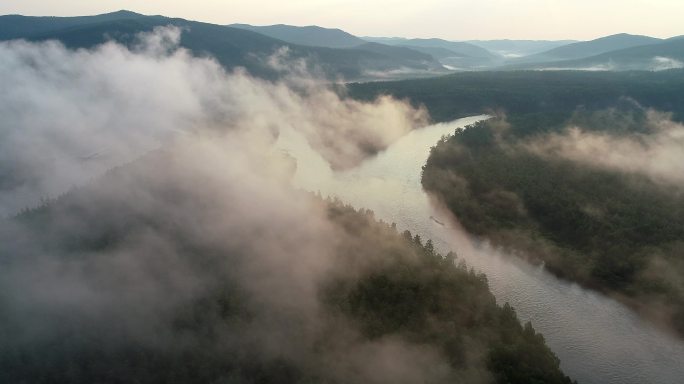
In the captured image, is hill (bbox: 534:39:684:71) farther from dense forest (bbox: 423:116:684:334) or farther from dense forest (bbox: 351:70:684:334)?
dense forest (bbox: 423:116:684:334)

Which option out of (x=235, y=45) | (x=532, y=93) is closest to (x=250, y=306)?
(x=532, y=93)

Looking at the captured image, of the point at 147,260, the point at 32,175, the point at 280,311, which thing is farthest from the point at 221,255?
the point at 32,175

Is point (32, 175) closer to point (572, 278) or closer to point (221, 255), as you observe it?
point (221, 255)

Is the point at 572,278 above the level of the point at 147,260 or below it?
above

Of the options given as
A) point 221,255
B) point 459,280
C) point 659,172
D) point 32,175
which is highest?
point 659,172

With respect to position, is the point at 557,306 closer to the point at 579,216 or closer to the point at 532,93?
the point at 579,216

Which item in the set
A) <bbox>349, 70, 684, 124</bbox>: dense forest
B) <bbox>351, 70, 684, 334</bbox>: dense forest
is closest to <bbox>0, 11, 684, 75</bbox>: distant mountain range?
<bbox>349, 70, 684, 124</bbox>: dense forest
